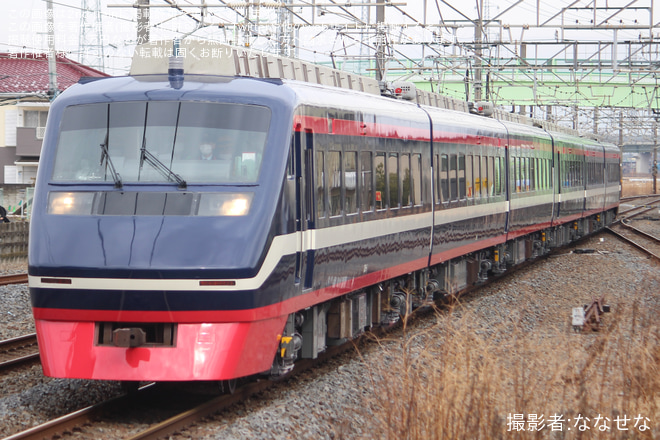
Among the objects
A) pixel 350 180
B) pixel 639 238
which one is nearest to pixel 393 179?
pixel 350 180

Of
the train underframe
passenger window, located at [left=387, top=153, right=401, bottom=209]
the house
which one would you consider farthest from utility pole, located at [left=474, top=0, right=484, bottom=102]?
the house

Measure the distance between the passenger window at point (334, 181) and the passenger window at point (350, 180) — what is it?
23 centimetres

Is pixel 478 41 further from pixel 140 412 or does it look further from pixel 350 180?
pixel 140 412

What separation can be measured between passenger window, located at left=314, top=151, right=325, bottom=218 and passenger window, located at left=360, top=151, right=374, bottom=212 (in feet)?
4.15

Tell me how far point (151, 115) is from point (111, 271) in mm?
1482

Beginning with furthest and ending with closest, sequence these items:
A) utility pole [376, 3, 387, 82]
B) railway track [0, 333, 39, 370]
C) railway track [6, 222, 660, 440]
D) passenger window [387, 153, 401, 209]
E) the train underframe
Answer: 1. utility pole [376, 3, 387, 82]
2. passenger window [387, 153, 401, 209]
3. railway track [0, 333, 39, 370]
4. the train underframe
5. railway track [6, 222, 660, 440]

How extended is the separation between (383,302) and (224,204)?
15.9 ft

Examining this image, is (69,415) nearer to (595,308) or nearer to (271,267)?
(271,267)

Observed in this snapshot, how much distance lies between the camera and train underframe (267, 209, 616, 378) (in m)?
9.17

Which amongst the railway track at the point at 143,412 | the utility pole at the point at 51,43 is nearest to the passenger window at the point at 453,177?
the railway track at the point at 143,412

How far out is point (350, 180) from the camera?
10.3 m

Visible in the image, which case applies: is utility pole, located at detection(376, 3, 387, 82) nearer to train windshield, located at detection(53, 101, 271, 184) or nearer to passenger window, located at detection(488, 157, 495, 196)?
passenger window, located at detection(488, 157, 495, 196)

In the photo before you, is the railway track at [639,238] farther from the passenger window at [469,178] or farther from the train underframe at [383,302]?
the passenger window at [469,178]

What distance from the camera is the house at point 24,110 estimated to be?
43125 mm
